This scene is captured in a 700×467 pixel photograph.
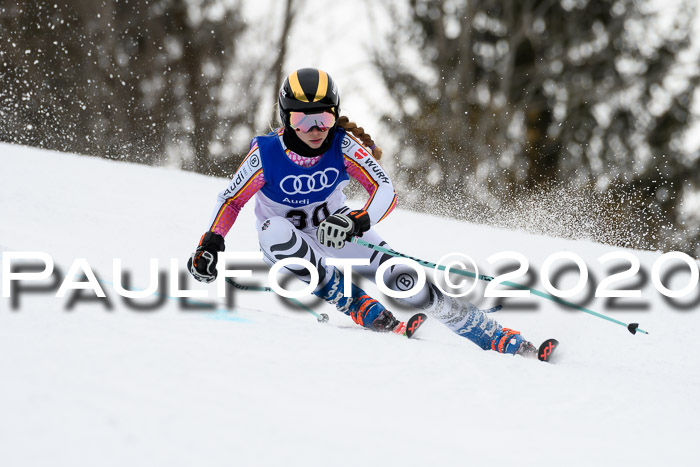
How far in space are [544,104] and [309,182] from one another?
15479 millimetres

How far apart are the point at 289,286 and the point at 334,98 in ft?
3.62

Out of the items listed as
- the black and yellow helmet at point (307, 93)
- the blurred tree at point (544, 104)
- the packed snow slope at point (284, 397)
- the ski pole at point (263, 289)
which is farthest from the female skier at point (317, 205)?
the blurred tree at point (544, 104)

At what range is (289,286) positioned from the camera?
3758 millimetres

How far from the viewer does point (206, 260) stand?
307 centimetres

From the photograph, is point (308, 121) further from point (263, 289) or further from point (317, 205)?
point (263, 289)

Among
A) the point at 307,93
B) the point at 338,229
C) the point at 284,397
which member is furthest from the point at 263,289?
the point at 284,397

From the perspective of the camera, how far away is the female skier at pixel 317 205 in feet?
10.1

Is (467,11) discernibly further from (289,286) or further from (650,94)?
(289,286)

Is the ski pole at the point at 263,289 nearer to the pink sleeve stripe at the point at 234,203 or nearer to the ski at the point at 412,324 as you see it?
the pink sleeve stripe at the point at 234,203

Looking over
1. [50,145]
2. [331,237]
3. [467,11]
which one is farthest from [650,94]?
[331,237]

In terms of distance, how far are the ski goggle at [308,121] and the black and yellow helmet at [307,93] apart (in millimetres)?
22

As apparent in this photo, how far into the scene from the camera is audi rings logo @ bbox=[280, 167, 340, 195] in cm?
321

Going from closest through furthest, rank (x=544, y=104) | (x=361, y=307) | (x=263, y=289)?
(x=361, y=307)
(x=263, y=289)
(x=544, y=104)

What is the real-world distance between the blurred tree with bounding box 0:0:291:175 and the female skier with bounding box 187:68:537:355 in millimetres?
11075
